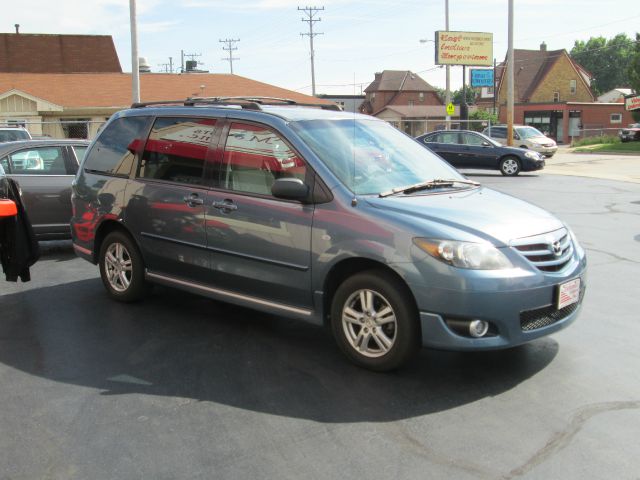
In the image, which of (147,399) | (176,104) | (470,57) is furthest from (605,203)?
(470,57)

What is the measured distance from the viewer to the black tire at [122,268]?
612cm

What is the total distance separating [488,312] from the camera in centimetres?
412

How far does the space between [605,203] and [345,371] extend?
1119cm

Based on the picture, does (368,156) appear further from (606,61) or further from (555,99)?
(606,61)

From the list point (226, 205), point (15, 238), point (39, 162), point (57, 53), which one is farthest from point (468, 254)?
point (57, 53)

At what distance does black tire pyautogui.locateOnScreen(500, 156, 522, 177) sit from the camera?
21.5 m


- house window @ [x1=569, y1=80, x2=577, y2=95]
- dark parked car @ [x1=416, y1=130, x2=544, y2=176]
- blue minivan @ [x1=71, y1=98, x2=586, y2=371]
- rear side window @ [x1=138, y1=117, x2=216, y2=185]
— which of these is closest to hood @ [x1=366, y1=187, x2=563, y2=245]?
blue minivan @ [x1=71, y1=98, x2=586, y2=371]

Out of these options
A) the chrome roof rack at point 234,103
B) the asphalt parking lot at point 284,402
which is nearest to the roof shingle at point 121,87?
the chrome roof rack at point 234,103

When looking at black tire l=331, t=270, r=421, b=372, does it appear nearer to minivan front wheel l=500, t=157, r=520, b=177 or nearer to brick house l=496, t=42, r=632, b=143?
minivan front wheel l=500, t=157, r=520, b=177

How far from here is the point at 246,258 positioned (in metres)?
5.11

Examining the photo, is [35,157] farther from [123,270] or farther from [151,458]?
[151,458]

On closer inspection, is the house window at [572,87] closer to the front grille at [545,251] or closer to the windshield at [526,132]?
the windshield at [526,132]

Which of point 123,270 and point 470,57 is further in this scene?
point 470,57

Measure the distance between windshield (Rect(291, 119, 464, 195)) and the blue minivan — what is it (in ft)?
0.05
